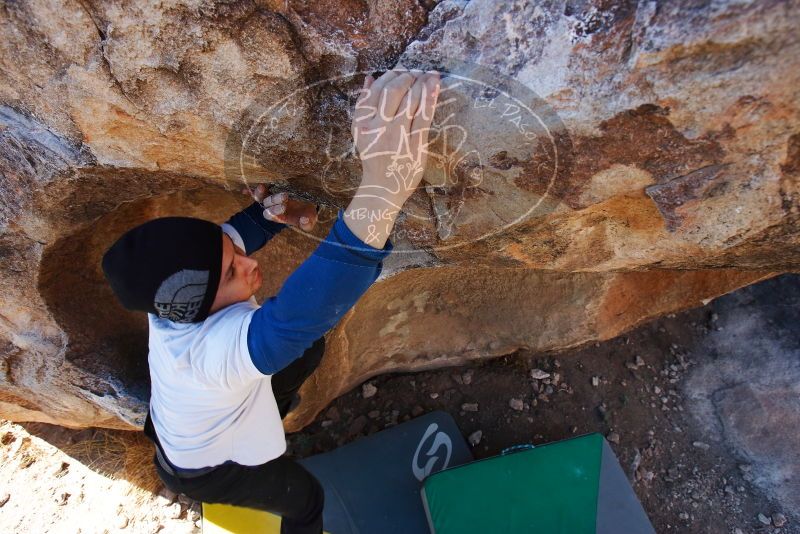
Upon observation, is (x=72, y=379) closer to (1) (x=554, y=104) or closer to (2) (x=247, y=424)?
(2) (x=247, y=424)

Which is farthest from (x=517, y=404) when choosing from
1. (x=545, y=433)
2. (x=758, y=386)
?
(x=758, y=386)

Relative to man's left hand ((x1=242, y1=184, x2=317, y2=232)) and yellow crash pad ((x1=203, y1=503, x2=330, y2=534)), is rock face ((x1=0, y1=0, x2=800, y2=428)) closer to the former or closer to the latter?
man's left hand ((x1=242, y1=184, x2=317, y2=232))

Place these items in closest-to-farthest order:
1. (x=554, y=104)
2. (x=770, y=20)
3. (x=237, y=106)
Answer: (x=770, y=20)
(x=554, y=104)
(x=237, y=106)

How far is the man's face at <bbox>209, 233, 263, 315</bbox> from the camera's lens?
103cm

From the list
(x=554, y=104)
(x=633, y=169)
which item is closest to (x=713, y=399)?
(x=633, y=169)

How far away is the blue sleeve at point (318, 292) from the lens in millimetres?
835

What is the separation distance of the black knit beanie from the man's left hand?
261 millimetres

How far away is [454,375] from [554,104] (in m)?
1.45

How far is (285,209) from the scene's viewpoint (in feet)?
4.23

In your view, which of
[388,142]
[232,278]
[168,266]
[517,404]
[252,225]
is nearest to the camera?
[388,142]

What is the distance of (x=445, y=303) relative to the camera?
180 cm

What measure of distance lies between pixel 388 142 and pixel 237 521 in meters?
1.49

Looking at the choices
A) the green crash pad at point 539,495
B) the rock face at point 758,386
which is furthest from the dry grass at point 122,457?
the rock face at point 758,386

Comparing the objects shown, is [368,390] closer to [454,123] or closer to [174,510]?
[174,510]
